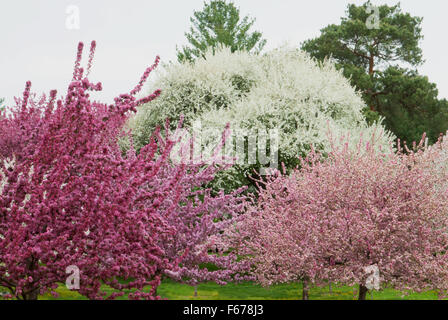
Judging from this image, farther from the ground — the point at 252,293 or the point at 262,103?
the point at 262,103

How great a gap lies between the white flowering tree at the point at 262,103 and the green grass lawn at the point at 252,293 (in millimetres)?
5873

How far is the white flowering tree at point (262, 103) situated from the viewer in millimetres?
19172

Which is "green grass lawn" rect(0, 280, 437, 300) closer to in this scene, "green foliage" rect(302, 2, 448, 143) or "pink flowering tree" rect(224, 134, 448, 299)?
"pink flowering tree" rect(224, 134, 448, 299)

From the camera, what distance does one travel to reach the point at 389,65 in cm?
3975

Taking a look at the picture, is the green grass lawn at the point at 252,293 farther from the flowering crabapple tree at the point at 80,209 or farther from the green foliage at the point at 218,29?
the green foliage at the point at 218,29

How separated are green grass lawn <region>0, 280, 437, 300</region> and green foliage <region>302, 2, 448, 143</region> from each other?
24944 millimetres

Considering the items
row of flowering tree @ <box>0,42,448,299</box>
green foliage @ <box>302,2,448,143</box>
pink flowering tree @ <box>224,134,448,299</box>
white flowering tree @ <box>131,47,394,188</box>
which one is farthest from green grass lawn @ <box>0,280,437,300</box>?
green foliage @ <box>302,2,448,143</box>

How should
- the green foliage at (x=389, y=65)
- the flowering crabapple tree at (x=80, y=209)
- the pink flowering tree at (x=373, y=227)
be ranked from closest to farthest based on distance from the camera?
the flowering crabapple tree at (x=80, y=209), the pink flowering tree at (x=373, y=227), the green foliage at (x=389, y=65)

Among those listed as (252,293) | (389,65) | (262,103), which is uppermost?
(389,65)

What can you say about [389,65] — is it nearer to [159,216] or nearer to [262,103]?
[262,103]

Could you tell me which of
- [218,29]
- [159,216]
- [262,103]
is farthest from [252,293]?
[218,29]

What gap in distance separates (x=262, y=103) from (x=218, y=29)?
72.6 feet

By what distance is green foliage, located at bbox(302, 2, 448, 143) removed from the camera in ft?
119

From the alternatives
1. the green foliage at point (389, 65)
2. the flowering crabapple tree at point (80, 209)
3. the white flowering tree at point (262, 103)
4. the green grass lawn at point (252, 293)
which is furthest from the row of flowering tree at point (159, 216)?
the green foliage at point (389, 65)
